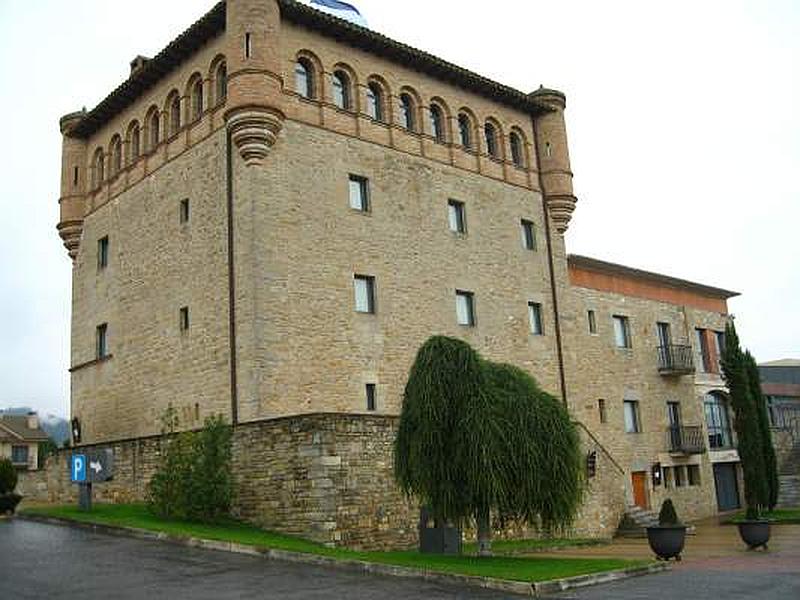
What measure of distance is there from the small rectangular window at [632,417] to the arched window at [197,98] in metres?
20.0

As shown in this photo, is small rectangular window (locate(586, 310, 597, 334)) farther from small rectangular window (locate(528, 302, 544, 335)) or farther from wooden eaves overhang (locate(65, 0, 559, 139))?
wooden eaves overhang (locate(65, 0, 559, 139))

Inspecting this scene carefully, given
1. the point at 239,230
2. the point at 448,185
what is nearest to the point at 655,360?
the point at 448,185

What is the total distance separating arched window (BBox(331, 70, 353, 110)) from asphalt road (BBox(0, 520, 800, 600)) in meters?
14.5

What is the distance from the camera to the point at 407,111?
28719 mm

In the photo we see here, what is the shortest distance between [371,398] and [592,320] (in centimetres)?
1302

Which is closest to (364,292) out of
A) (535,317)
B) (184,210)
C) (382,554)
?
(184,210)

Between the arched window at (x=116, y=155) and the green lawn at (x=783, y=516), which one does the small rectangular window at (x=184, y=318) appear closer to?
the arched window at (x=116, y=155)

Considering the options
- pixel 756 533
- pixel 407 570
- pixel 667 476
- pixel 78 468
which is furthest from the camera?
pixel 667 476

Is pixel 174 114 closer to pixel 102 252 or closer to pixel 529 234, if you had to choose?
pixel 102 252

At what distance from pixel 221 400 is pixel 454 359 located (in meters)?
8.86

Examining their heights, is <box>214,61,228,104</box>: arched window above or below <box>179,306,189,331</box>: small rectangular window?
above

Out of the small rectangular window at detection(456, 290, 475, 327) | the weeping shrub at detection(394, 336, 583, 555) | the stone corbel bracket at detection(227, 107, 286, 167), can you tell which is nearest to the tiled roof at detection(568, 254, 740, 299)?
the small rectangular window at detection(456, 290, 475, 327)

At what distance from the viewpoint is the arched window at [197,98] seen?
1037 inches

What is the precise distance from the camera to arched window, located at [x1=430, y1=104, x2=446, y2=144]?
29375 mm
